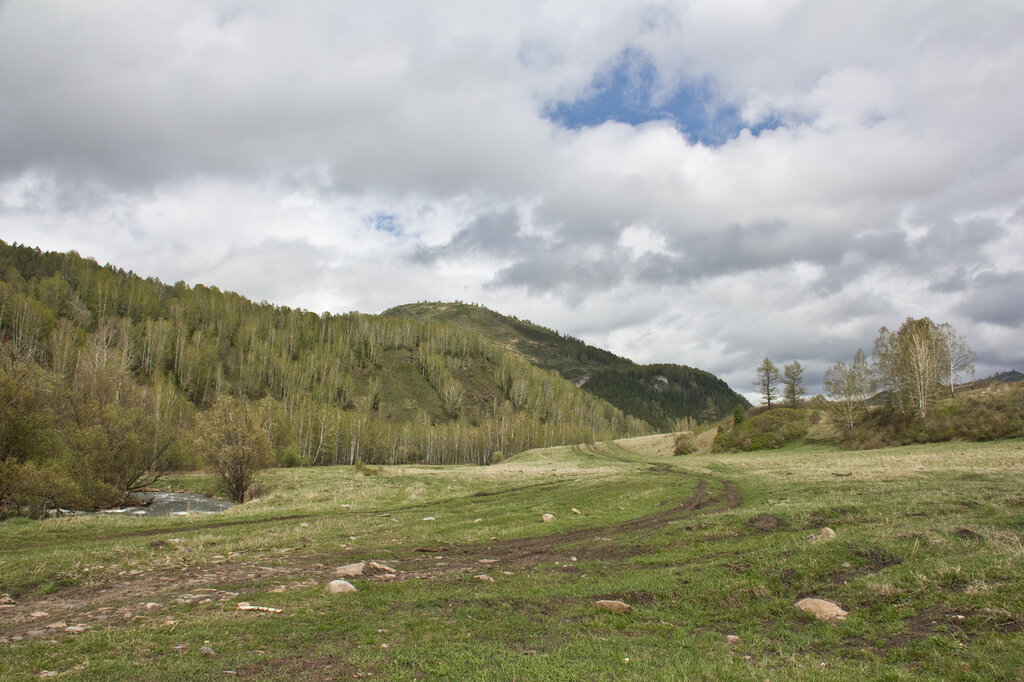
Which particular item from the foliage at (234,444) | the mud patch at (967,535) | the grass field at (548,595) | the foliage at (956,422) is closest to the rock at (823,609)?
the grass field at (548,595)

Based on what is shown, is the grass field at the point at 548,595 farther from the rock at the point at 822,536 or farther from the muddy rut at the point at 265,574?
the rock at the point at 822,536

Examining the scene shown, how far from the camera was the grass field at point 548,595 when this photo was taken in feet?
30.3

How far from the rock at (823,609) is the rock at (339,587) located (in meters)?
12.5

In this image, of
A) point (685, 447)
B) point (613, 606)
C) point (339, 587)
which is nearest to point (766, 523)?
point (613, 606)

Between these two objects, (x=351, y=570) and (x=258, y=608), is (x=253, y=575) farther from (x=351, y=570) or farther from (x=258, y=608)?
(x=258, y=608)

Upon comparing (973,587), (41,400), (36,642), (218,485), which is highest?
(41,400)

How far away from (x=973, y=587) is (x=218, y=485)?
51204 mm

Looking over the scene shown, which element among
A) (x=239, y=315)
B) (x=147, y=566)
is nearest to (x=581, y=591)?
(x=147, y=566)

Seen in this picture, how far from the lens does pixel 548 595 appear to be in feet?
47.2

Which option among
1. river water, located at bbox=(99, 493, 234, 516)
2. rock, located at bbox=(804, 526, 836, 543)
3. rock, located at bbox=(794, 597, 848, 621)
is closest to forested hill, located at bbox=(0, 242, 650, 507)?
river water, located at bbox=(99, 493, 234, 516)

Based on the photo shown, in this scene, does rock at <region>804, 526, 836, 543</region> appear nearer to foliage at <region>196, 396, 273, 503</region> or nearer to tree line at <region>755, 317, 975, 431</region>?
foliage at <region>196, 396, 273, 503</region>

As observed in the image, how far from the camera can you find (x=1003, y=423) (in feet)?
177

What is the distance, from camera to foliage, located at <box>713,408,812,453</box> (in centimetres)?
8681

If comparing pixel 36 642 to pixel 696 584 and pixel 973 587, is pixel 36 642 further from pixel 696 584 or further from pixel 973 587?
pixel 973 587
